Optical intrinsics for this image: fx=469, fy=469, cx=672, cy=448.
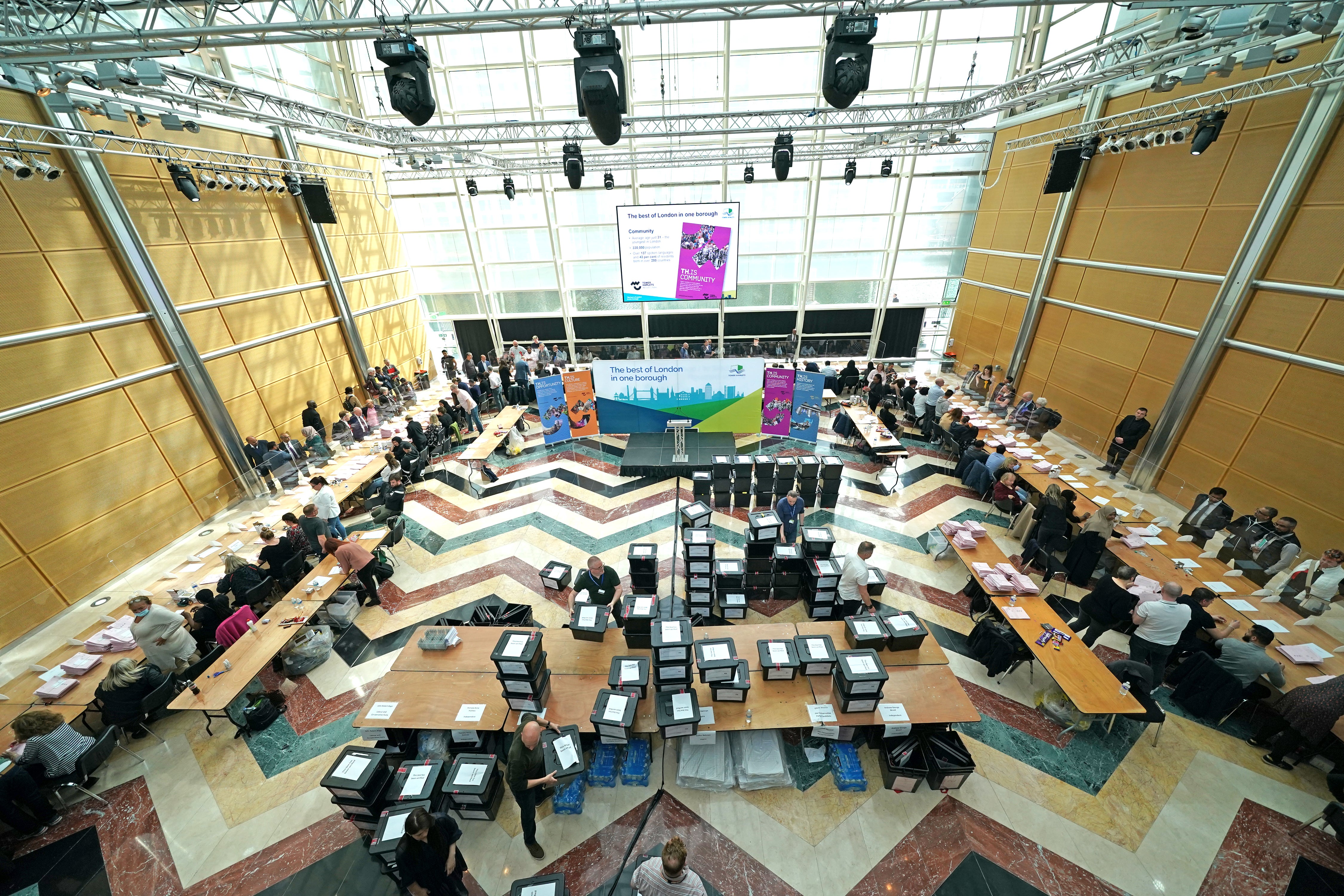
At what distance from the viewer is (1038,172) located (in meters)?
11.6

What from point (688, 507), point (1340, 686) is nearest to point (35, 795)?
point (688, 507)

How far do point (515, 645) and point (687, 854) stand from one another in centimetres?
208

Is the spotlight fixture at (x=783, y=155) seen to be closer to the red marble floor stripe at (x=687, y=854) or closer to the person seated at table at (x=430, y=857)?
the red marble floor stripe at (x=687, y=854)

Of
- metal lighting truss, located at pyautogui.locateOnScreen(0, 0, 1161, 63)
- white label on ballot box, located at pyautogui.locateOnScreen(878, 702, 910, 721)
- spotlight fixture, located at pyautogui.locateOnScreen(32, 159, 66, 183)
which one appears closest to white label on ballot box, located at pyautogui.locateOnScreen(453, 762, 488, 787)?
white label on ballot box, located at pyautogui.locateOnScreen(878, 702, 910, 721)

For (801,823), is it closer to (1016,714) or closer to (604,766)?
(604,766)

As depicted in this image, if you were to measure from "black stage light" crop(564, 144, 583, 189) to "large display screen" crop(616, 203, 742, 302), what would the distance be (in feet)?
6.16

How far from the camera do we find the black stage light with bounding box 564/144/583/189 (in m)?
9.95

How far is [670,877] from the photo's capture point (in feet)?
9.33

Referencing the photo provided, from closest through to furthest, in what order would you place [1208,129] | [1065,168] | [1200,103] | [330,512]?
1. [1208,129]
2. [330,512]
3. [1200,103]
4. [1065,168]

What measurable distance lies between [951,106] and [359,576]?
1393cm

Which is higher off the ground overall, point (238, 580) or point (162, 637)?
point (162, 637)

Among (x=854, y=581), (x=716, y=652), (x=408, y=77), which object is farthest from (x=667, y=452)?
(x=408, y=77)

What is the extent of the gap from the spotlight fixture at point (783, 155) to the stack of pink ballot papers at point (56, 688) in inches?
509

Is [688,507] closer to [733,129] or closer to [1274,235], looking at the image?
[733,129]
